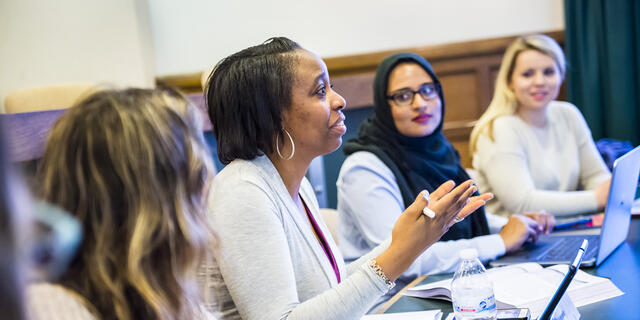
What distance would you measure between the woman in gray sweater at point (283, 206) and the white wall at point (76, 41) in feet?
9.92

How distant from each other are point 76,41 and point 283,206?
11.4 ft

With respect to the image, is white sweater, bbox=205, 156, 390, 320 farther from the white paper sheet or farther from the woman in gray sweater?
the white paper sheet

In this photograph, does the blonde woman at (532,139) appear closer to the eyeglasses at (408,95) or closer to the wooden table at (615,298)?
the eyeglasses at (408,95)

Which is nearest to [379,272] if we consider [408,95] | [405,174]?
[405,174]

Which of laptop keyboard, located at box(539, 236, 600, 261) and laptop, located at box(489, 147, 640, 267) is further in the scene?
laptop keyboard, located at box(539, 236, 600, 261)

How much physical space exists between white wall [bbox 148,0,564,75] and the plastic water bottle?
2849mm

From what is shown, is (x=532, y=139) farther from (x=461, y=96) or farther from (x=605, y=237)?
(x=461, y=96)

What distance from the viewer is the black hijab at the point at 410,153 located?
2.00 meters

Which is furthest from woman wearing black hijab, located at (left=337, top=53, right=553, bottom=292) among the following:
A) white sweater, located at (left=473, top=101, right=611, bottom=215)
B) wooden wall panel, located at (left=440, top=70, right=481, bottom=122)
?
wooden wall panel, located at (left=440, top=70, right=481, bottom=122)

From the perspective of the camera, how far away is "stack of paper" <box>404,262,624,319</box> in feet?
4.23

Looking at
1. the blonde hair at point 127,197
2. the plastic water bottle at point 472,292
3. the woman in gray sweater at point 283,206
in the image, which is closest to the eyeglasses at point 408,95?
the woman in gray sweater at point 283,206

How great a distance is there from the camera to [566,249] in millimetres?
1688

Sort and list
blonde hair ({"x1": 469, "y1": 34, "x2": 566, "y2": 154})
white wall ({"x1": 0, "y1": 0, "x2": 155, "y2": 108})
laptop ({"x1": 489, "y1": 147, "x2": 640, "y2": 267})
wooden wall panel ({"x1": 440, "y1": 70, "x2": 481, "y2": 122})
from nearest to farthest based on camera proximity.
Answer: laptop ({"x1": 489, "y1": 147, "x2": 640, "y2": 267})
blonde hair ({"x1": 469, "y1": 34, "x2": 566, "y2": 154})
wooden wall panel ({"x1": 440, "y1": 70, "x2": 481, "y2": 122})
white wall ({"x1": 0, "y1": 0, "x2": 155, "y2": 108})

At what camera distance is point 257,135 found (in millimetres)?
1375
